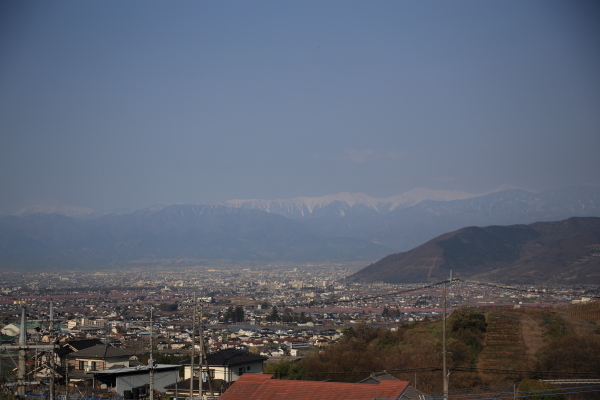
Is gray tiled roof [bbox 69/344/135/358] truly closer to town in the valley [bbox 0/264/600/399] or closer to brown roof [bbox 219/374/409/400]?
town in the valley [bbox 0/264/600/399]

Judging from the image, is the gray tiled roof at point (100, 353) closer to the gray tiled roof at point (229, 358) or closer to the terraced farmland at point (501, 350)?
the gray tiled roof at point (229, 358)

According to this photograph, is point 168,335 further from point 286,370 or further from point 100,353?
point 286,370

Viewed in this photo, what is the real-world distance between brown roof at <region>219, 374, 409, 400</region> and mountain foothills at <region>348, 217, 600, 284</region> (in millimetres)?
76308

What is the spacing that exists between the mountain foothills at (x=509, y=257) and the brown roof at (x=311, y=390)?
250 ft

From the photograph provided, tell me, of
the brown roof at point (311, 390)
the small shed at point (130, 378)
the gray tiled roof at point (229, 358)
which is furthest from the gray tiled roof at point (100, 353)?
the brown roof at point (311, 390)

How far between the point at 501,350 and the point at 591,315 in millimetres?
7661

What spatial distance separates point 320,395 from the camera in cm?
1511

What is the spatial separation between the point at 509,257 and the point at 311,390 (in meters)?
108

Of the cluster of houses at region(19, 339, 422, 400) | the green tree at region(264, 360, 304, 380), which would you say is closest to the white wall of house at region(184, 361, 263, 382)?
the cluster of houses at region(19, 339, 422, 400)

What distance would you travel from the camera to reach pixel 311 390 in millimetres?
15344

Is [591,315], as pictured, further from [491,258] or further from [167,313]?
[491,258]

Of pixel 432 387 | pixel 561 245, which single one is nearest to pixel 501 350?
pixel 432 387

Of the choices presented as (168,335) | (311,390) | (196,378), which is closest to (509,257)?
(168,335)

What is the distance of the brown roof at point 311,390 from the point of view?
1498 cm
